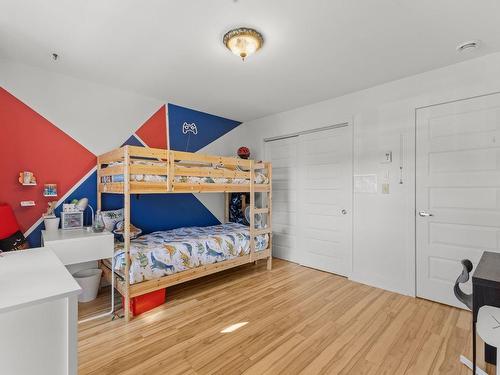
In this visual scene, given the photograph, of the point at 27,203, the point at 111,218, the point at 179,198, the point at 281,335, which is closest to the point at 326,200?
the point at 281,335

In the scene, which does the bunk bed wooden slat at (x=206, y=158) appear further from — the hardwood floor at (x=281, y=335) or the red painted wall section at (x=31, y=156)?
the hardwood floor at (x=281, y=335)

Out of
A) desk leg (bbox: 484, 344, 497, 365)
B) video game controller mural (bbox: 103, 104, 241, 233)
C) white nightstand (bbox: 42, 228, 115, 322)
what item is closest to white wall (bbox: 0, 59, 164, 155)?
video game controller mural (bbox: 103, 104, 241, 233)

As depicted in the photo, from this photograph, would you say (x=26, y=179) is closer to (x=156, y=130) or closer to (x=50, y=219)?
(x=50, y=219)

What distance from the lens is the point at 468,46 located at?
88.7 inches

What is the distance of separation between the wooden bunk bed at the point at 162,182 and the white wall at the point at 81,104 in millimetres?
365

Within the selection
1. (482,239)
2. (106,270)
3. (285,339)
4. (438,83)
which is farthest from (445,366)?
(106,270)

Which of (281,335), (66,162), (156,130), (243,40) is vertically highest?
(243,40)

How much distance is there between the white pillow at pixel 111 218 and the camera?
2.94 m

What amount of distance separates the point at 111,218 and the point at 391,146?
3407mm

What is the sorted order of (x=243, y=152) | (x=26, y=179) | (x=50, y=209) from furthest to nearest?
(x=243, y=152)
(x=50, y=209)
(x=26, y=179)

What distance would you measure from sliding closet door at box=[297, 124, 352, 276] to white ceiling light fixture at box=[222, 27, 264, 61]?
184 centimetres

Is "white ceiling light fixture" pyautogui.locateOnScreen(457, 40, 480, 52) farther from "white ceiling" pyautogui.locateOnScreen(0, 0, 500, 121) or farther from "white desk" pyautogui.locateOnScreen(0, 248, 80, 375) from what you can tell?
"white desk" pyautogui.locateOnScreen(0, 248, 80, 375)

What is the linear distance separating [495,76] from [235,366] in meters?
3.37

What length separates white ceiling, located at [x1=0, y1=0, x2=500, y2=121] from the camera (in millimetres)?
1790
